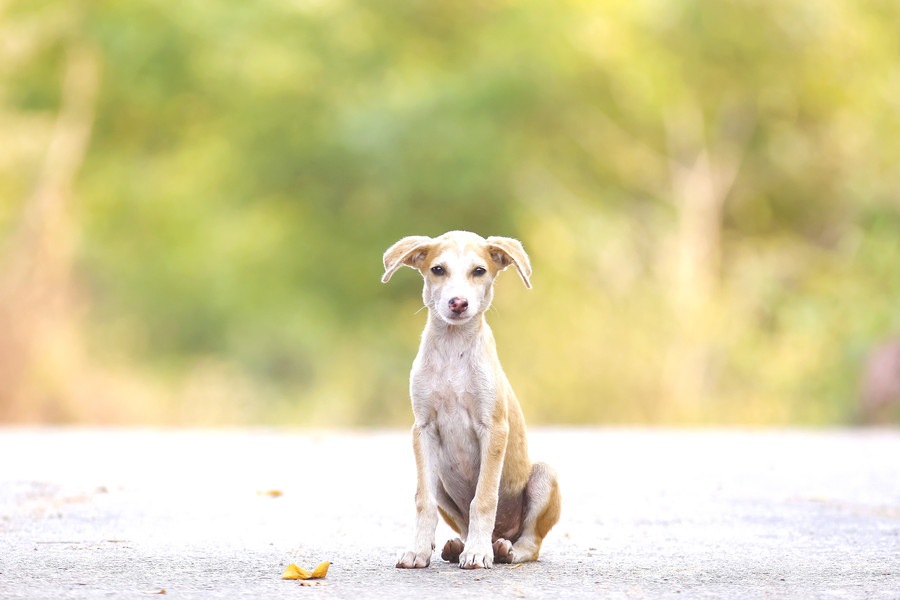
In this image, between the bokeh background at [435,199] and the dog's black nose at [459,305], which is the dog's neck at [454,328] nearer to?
the dog's black nose at [459,305]

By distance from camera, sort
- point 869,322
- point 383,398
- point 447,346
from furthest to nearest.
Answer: point 383,398 → point 869,322 → point 447,346

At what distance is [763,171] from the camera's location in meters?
24.9

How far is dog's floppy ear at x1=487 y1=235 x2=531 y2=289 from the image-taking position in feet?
20.7

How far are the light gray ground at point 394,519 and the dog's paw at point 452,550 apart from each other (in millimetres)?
150

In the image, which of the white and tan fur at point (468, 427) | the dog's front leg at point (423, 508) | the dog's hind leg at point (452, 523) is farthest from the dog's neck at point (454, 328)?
the dog's hind leg at point (452, 523)

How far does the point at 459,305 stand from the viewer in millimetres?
5977

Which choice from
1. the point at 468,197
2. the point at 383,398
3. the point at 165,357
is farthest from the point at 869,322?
the point at 165,357

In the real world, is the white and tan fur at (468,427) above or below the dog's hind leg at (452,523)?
above

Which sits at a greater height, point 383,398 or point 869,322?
point 869,322

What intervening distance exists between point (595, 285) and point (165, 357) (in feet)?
39.3

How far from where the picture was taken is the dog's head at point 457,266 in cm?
603

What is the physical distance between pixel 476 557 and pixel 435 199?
20713 mm

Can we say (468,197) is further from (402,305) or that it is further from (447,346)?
(447,346)

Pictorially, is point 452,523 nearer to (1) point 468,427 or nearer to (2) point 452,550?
(2) point 452,550
